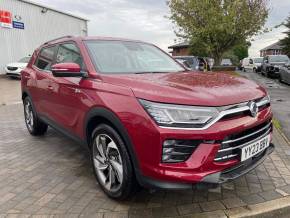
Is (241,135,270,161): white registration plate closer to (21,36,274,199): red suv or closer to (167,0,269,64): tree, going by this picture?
(21,36,274,199): red suv

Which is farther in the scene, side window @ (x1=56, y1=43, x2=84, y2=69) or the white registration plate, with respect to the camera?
side window @ (x1=56, y1=43, x2=84, y2=69)

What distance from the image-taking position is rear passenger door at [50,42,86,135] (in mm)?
3838

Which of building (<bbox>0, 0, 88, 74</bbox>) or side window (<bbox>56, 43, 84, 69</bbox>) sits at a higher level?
building (<bbox>0, 0, 88, 74</bbox>)

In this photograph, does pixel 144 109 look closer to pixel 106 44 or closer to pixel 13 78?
pixel 106 44

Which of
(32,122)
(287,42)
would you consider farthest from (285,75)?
(287,42)

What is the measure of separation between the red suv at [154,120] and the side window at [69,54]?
37 mm

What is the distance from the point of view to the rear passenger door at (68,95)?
3838mm

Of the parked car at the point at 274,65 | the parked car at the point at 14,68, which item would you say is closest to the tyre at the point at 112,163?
the parked car at the point at 14,68

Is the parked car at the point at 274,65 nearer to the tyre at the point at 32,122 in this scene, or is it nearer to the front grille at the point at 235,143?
the tyre at the point at 32,122

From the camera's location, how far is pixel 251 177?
13.0ft

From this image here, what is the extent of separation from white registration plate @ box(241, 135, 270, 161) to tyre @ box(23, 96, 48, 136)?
383 centimetres

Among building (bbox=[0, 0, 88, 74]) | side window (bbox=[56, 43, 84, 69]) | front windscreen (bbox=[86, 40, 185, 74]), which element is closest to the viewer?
front windscreen (bbox=[86, 40, 185, 74])

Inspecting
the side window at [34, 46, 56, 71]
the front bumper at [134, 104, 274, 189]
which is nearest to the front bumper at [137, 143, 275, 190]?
the front bumper at [134, 104, 274, 189]

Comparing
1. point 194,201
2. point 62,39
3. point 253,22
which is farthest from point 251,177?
point 253,22
